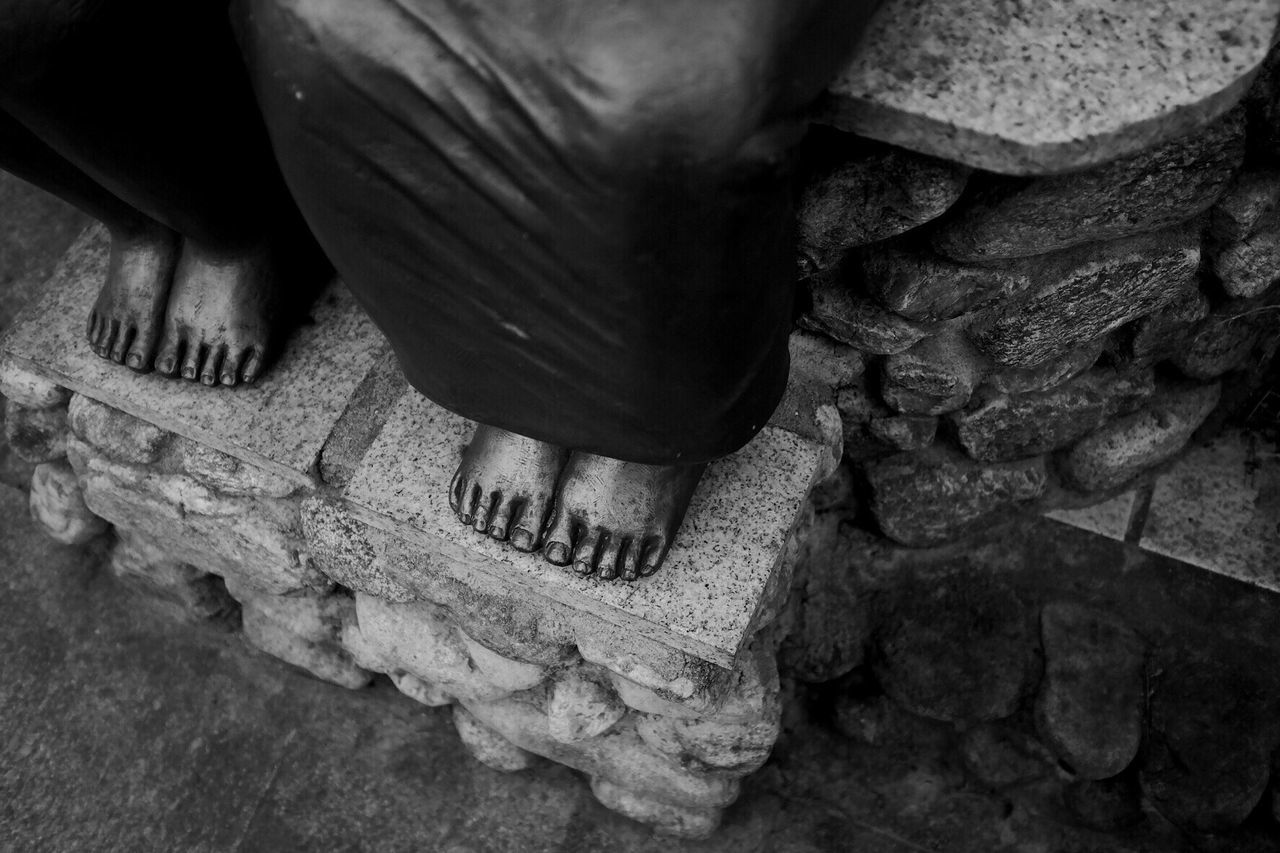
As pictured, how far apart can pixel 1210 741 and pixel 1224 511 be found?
34cm

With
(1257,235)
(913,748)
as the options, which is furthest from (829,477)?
(1257,235)

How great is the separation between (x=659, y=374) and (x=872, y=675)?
3.01 ft

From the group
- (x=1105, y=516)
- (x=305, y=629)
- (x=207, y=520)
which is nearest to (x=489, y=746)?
(x=305, y=629)

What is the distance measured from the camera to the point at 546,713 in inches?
60.7

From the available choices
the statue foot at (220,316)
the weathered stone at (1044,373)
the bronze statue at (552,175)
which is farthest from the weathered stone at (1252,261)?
the statue foot at (220,316)

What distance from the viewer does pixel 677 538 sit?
1.36 m

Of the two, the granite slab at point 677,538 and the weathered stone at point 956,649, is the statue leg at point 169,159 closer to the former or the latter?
the granite slab at point 677,538

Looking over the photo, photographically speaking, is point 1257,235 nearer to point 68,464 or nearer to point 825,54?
point 825,54

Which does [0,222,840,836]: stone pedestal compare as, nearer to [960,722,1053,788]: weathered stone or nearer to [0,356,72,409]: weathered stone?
[0,356,72,409]: weathered stone

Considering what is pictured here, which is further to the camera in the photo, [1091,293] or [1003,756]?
[1003,756]

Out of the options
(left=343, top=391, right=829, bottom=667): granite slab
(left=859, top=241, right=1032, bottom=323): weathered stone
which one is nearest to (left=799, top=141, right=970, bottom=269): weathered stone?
(left=859, top=241, right=1032, bottom=323): weathered stone

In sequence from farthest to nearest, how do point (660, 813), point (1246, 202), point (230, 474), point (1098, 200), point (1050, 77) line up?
point (660, 813) → point (230, 474) → point (1246, 202) → point (1098, 200) → point (1050, 77)

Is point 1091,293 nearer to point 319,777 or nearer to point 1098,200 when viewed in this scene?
point 1098,200

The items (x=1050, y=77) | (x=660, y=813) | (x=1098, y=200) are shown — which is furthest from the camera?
(x=660, y=813)
